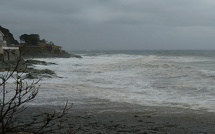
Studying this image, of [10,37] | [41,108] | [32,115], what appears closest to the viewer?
[32,115]

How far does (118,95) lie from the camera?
10555 mm

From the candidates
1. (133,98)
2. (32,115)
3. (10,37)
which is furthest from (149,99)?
(10,37)

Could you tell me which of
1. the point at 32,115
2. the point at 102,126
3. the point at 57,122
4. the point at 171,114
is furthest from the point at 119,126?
the point at 32,115

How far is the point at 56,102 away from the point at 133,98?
2.97 meters

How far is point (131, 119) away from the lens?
6.64 m

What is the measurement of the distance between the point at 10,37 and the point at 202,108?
69522mm

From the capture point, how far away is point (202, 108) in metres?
8.08

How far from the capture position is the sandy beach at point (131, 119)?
18.5ft

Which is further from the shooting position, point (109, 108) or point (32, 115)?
point (109, 108)

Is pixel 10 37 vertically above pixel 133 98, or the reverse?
pixel 10 37

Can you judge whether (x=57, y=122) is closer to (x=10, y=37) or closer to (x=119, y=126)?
(x=119, y=126)

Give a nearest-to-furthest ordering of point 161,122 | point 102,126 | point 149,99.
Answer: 1. point 102,126
2. point 161,122
3. point 149,99

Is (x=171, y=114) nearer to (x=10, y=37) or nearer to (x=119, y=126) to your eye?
(x=119, y=126)

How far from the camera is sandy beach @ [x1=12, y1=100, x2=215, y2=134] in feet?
18.5
